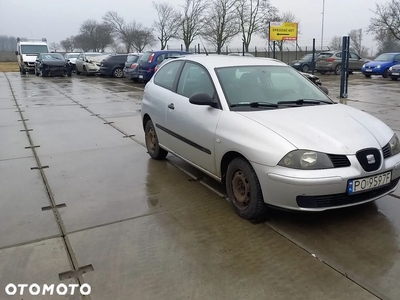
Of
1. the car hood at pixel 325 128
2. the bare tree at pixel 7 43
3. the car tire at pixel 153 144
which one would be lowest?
the car tire at pixel 153 144

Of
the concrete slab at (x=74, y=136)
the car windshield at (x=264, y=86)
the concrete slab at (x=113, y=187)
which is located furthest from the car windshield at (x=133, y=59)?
the car windshield at (x=264, y=86)

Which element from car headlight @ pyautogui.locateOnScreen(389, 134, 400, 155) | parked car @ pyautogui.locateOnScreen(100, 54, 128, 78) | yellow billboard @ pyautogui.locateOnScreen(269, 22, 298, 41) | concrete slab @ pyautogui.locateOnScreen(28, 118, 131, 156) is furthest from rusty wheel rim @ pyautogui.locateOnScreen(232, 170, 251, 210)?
yellow billboard @ pyautogui.locateOnScreen(269, 22, 298, 41)

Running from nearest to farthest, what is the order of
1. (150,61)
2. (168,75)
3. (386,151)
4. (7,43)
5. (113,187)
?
1. (386,151)
2. (113,187)
3. (168,75)
4. (150,61)
5. (7,43)

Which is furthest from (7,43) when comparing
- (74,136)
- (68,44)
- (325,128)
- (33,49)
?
(325,128)

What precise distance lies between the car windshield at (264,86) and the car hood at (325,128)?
0.31 m

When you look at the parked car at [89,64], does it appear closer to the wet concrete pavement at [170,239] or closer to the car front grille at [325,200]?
the wet concrete pavement at [170,239]

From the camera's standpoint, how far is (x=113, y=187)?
4.61 m

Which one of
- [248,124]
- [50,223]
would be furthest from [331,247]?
[50,223]

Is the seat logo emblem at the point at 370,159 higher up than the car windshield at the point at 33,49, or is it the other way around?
the car windshield at the point at 33,49

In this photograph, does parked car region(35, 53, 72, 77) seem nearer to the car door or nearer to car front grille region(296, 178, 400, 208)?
the car door

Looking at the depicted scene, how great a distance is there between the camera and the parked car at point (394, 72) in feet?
64.3

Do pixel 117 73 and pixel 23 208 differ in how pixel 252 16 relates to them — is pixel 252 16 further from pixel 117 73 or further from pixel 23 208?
pixel 23 208

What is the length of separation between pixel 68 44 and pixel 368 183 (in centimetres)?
7655

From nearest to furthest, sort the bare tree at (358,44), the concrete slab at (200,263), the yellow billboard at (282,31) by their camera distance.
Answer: the concrete slab at (200,263), the yellow billboard at (282,31), the bare tree at (358,44)
